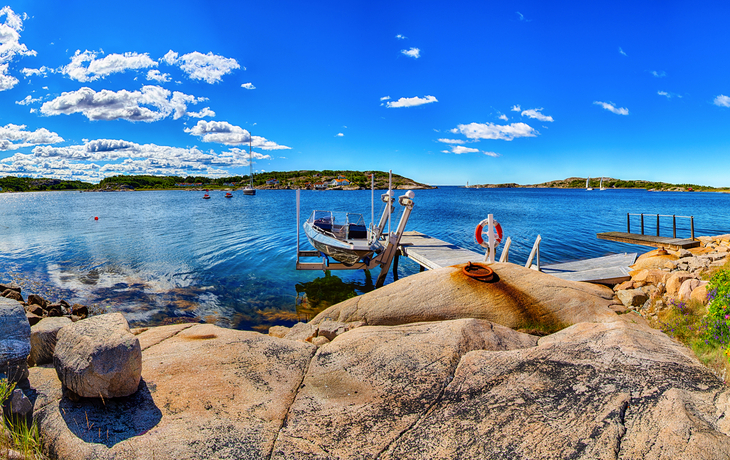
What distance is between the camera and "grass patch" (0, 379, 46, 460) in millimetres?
3383

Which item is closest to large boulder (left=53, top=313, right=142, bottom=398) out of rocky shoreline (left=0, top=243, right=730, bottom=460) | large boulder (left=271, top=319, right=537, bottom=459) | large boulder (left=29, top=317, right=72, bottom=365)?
rocky shoreline (left=0, top=243, right=730, bottom=460)

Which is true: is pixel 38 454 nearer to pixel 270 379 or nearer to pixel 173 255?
pixel 270 379

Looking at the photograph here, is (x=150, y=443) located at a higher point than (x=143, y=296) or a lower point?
higher

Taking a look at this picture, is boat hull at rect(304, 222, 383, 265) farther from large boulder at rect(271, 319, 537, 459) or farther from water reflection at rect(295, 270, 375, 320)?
large boulder at rect(271, 319, 537, 459)

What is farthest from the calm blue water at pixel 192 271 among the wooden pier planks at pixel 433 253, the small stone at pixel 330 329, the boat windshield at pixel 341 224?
the small stone at pixel 330 329

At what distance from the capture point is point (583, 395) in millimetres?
3795

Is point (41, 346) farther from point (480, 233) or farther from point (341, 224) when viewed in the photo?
point (341, 224)

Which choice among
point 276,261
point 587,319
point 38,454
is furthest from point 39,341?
point 276,261

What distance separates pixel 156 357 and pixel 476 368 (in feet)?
14.8

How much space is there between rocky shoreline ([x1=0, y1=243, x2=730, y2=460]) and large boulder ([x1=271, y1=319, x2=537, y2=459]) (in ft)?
0.06

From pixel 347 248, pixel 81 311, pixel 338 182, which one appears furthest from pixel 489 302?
pixel 338 182

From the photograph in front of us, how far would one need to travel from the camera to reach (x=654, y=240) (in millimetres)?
20484

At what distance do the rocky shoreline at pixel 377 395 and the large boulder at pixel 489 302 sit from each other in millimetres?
1376

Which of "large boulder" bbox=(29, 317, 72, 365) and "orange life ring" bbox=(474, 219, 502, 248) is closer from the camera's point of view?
"large boulder" bbox=(29, 317, 72, 365)
